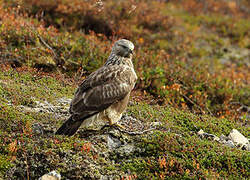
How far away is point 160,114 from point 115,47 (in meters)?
2.17

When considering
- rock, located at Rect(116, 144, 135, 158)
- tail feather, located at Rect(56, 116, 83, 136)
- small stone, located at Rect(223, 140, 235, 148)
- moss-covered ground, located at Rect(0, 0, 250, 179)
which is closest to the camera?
moss-covered ground, located at Rect(0, 0, 250, 179)

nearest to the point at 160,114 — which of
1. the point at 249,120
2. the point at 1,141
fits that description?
the point at 249,120

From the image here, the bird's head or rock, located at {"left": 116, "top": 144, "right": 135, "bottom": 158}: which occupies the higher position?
the bird's head

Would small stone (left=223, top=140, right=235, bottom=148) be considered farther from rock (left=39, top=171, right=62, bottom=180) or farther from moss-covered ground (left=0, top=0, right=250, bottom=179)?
rock (left=39, top=171, right=62, bottom=180)

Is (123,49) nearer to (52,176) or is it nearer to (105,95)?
(105,95)

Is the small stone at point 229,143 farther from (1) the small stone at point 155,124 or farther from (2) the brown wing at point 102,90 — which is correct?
(2) the brown wing at point 102,90

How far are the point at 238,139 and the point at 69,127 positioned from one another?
3.83m

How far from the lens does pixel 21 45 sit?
10.9 meters

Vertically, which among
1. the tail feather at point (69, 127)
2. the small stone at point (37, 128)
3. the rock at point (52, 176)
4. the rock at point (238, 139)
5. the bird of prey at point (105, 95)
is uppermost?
the bird of prey at point (105, 95)

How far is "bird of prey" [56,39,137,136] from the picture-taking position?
20.7 ft

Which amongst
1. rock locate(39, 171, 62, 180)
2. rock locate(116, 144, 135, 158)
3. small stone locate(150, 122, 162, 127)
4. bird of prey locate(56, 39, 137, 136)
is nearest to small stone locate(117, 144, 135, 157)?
rock locate(116, 144, 135, 158)

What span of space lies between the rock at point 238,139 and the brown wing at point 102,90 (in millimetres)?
2685

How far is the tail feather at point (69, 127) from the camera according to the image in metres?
6.21

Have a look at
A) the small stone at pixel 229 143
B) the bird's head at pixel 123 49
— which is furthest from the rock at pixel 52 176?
the small stone at pixel 229 143
